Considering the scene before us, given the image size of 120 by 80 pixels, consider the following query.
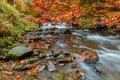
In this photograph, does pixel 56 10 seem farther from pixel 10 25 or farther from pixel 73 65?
pixel 73 65

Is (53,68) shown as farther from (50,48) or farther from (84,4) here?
(84,4)

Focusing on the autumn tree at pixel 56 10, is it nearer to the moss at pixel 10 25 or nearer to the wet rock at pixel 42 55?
the moss at pixel 10 25

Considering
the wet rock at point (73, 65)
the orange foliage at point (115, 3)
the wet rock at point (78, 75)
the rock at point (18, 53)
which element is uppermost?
the orange foliage at point (115, 3)

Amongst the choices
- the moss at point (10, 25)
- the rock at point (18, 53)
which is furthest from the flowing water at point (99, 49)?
the moss at point (10, 25)

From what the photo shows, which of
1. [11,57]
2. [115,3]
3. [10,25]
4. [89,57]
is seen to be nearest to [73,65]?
[89,57]

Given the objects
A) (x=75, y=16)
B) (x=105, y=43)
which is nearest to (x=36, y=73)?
(x=105, y=43)

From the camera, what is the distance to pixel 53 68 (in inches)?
260

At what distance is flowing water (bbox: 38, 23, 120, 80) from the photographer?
21.2 feet

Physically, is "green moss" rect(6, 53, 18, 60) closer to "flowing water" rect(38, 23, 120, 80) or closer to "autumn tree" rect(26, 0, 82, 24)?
"flowing water" rect(38, 23, 120, 80)

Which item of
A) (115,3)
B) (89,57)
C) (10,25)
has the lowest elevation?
(89,57)

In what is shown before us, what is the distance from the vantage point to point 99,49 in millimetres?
8695

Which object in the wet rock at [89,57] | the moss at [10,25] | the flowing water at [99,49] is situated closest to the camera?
the flowing water at [99,49]

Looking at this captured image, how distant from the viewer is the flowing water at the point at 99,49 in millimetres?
6468

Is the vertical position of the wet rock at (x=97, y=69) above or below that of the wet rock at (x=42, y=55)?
below
